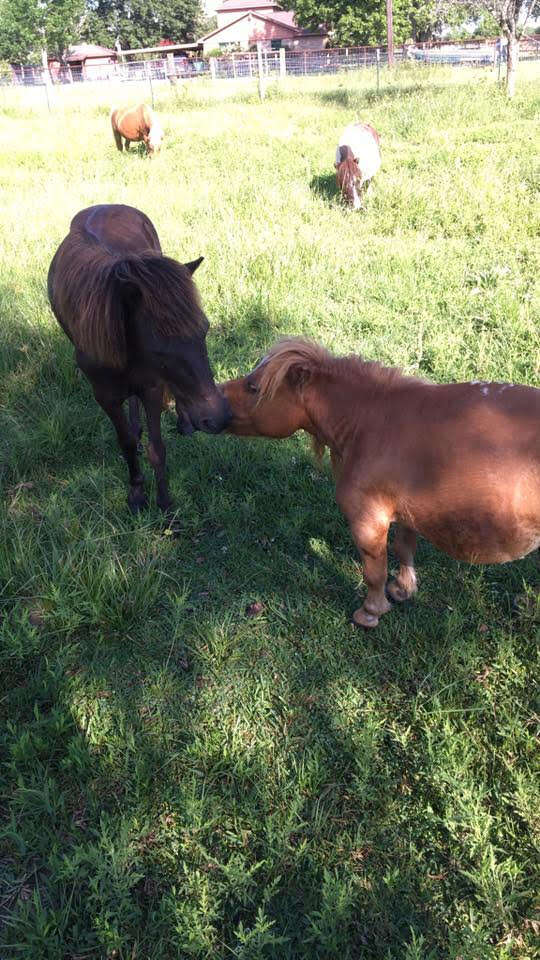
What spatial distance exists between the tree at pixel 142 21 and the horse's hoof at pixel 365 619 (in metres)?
86.2

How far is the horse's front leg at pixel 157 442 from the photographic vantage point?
3451 mm

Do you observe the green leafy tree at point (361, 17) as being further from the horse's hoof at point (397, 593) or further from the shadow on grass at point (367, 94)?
the horse's hoof at point (397, 593)

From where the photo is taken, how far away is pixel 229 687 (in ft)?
8.47

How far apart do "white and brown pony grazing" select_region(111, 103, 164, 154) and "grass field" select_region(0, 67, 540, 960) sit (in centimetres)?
1040

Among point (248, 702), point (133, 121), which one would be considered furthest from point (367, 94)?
point (248, 702)

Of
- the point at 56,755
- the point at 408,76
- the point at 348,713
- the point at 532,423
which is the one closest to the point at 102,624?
the point at 56,755

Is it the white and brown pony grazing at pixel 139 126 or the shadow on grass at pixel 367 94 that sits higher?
the shadow on grass at pixel 367 94

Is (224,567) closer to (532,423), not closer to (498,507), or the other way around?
(498,507)

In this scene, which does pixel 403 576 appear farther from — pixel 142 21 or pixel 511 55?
pixel 142 21

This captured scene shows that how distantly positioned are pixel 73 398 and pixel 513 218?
594 centimetres

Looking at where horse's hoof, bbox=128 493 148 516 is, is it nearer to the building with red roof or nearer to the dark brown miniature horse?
the dark brown miniature horse

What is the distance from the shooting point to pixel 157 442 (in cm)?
363

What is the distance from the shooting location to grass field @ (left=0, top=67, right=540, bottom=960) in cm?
187

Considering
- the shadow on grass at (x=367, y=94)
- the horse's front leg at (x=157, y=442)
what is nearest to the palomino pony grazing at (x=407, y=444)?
the horse's front leg at (x=157, y=442)
